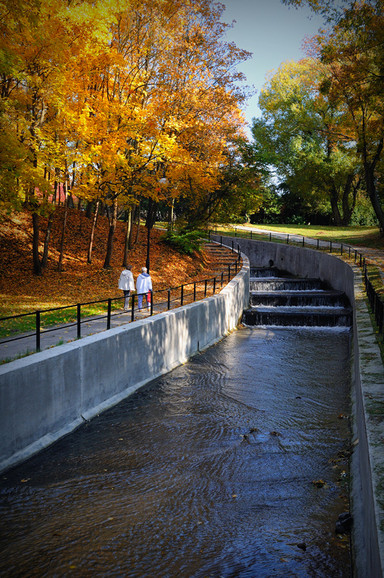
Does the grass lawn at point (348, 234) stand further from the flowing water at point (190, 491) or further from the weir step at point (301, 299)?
the flowing water at point (190, 491)

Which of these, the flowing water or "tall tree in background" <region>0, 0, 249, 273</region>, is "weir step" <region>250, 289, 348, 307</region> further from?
the flowing water

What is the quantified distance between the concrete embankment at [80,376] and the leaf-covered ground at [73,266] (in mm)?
4872

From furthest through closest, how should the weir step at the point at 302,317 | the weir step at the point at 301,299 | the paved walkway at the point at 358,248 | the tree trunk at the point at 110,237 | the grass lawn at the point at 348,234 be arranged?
1. the grass lawn at the point at 348,234
2. the paved walkway at the point at 358,248
3. the weir step at the point at 301,299
4. the tree trunk at the point at 110,237
5. the weir step at the point at 302,317

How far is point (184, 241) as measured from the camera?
2928cm

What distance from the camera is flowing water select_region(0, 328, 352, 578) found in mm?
5711

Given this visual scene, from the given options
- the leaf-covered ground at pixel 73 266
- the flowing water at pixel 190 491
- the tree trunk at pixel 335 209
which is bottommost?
the flowing water at pixel 190 491

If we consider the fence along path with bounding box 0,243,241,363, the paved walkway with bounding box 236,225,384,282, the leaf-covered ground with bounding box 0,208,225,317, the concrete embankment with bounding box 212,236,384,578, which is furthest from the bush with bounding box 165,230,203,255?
the concrete embankment with bounding box 212,236,384,578

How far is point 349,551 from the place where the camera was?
5785 mm

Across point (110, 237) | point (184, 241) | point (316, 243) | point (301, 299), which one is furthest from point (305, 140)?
point (110, 237)

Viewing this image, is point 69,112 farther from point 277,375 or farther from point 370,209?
point 370,209

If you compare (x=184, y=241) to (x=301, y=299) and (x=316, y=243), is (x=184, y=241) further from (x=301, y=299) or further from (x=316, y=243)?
(x=316, y=243)

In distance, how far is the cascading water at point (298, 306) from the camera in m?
20.6

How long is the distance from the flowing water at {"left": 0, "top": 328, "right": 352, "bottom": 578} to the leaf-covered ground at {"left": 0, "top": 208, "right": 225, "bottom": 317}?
7.14 m

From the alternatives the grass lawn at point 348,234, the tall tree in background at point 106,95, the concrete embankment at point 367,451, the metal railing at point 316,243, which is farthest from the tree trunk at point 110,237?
the grass lawn at point 348,234
